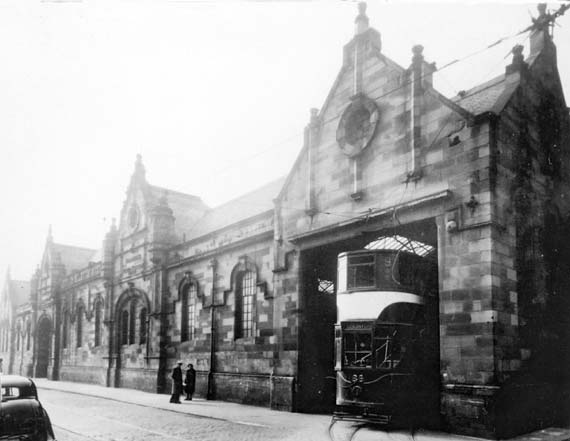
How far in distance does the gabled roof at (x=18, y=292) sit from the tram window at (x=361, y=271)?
48638mm

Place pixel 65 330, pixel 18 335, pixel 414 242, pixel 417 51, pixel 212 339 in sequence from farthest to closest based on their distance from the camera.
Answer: pixel 18 335 → pixel 65 330 → pixel 212 339 → pixel 414 242 → pixel 417 51

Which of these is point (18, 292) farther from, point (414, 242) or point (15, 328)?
point (414, 242)

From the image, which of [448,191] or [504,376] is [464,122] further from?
[504,376]

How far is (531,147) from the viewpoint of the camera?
14.5m

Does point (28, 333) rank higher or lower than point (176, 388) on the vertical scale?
higher

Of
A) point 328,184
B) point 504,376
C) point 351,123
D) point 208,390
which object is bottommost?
point 208,390

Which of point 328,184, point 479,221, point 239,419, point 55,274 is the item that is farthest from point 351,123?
point 55,274

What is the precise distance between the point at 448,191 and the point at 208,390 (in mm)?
13395

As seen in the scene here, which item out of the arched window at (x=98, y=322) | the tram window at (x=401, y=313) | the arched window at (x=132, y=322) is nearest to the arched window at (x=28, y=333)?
the arched window at (x=98, y=322)

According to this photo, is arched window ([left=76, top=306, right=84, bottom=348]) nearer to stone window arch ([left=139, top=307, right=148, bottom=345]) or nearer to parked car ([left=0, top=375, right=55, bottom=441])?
stone window arch ([left=139, top=307, right=148, bottom=345])

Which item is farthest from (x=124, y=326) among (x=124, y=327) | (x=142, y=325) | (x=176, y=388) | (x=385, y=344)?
(x=385, y=344)

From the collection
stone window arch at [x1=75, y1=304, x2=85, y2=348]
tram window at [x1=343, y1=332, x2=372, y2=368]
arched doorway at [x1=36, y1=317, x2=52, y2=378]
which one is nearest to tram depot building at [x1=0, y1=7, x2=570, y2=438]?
tram window at [x1=343, y1=332, x2=372, y2=368]

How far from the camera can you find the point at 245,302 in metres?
21.8

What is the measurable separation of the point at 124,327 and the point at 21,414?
72.8 feet
